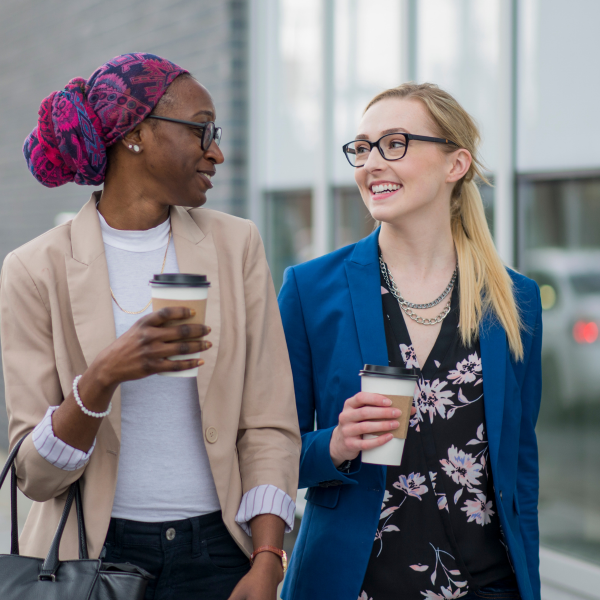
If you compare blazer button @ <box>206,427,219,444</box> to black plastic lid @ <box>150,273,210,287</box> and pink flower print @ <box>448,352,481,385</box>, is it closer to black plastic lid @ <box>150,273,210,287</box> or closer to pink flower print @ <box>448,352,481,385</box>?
black plastic lid @ <box>150,273,210,287</box>

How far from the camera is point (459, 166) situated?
7.72ft

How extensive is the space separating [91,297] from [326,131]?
11.8ft

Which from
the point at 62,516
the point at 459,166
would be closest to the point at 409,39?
the point at 459,166

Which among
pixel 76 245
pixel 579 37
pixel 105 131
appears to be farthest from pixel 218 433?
pixel 579 37

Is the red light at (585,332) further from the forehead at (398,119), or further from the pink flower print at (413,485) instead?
the pink flower print at (413,485)

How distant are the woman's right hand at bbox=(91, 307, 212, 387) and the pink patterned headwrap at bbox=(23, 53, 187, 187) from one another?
54 centimetres

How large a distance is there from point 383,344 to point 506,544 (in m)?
0.66

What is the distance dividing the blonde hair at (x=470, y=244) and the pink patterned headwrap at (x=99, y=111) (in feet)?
2.70

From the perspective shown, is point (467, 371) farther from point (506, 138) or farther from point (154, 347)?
point (506, 138)

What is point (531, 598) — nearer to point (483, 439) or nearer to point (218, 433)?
point (483, 439)

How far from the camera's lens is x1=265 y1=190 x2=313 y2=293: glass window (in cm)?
537

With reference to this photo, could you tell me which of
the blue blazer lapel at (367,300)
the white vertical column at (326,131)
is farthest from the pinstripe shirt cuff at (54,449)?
the white vertical column at (326,131)

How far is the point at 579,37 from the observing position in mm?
3408

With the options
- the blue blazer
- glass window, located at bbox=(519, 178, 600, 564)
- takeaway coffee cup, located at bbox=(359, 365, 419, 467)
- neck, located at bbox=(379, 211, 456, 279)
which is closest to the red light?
glass window, located at bbox=(519, 178, 600, 564)
